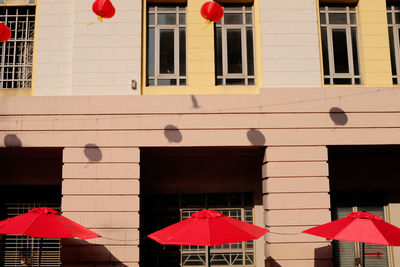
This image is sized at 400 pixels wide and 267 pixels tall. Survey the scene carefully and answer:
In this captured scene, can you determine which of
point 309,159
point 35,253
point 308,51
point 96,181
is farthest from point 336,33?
point 35,253

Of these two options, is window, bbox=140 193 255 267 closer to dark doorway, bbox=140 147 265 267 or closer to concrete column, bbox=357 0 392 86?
dark doorway, bbox=140 147 265 267

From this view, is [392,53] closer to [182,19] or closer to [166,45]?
[182,19]

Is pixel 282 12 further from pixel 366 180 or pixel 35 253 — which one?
pixel 35 253

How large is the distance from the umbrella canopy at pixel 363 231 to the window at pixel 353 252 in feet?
12.3

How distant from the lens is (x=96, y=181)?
9156 millimetres

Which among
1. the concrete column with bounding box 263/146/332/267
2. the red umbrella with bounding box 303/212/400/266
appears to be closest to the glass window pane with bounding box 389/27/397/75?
the concrete column with bounding box 263/146/332/267

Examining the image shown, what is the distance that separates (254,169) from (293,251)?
8.22 ft

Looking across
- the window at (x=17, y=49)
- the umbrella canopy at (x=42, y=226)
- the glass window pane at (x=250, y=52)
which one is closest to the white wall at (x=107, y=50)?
the window at (x=17, y=49)

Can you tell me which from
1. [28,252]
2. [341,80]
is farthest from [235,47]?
[28,252]

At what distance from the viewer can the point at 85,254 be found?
8.96 meters

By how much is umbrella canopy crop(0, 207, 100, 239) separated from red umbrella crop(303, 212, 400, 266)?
4266 mm

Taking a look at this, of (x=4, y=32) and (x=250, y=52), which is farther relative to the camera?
(x=250, y=52)

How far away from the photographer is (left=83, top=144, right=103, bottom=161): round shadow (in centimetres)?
923

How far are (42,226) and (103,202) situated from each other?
2.15 meters
